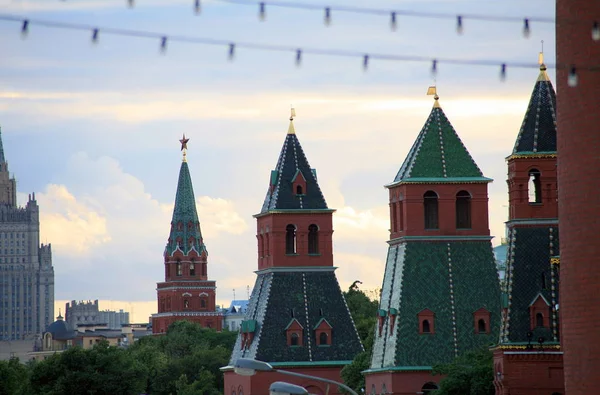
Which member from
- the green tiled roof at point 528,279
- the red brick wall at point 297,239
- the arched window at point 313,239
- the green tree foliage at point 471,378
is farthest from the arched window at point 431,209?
the green tiled roof at point 528,279

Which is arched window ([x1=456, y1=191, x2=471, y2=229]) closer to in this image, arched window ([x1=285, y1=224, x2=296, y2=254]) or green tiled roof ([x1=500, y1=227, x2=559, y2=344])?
arched window ([x1=285, y1=224, x2=296, y2=254])

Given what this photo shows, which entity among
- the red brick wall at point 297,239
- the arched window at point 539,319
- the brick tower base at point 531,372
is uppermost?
the red brick wall at point 297,239

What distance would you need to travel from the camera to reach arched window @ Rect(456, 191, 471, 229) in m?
130

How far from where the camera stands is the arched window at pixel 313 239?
144 meters

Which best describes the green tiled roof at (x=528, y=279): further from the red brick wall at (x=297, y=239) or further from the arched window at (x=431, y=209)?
the red brick wall at (x=297, y=239)

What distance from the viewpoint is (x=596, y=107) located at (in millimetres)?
76812

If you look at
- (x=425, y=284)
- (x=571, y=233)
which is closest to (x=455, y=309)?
(x=425, y=284)

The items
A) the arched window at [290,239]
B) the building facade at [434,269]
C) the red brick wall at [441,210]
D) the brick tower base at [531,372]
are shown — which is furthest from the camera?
the arched window at [290,239]

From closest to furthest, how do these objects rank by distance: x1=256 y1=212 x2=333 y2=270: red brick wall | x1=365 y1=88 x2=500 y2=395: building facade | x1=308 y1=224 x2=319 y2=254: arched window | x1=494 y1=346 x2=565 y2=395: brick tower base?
x1=494 y1=346 x2=565 y2=395: brick tower base
x1=365 y1=88 x2=500 y2=395: building facade
x1=256 y1=212 x2=333 y2=270: red brick wall
x1=308 y1=224 x2=319 y2=254: arched window

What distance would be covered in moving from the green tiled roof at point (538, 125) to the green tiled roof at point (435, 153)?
17246 millimetres

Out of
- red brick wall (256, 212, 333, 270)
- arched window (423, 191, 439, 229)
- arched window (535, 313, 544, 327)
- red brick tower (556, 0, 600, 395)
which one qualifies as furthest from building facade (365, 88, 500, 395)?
red brick tower (556, 0, 600, 395)

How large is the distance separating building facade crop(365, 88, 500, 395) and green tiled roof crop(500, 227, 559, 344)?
1548cm

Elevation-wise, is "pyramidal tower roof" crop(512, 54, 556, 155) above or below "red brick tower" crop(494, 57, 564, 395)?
above

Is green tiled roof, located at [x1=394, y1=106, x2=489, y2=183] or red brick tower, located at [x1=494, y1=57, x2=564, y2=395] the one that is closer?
red brick tower, located at [x1=494, y1=57, x2=564, y2=395]
